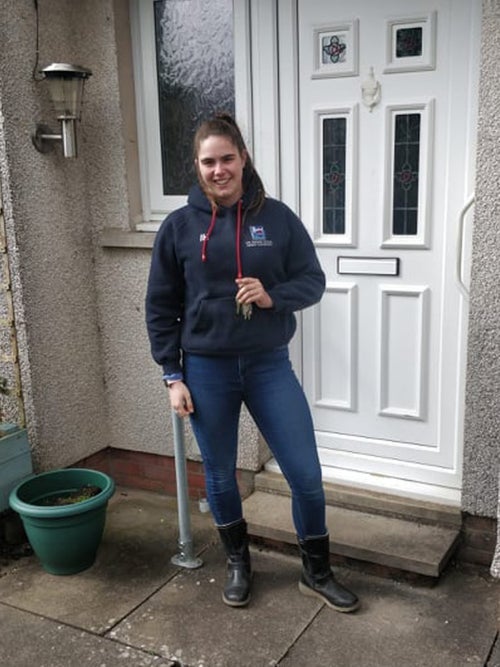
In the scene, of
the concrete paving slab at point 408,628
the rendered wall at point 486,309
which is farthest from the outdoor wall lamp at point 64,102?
the concrete paving slab at point 408,628

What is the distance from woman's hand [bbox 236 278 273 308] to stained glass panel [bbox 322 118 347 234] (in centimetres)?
97

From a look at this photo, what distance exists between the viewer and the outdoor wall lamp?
354cm

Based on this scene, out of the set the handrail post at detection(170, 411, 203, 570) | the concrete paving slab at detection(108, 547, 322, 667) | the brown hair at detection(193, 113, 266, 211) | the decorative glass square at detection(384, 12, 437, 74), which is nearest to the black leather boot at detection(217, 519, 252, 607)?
the concrete paving slab at detection(108, 547, 322, 667)

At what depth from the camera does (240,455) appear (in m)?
3.90

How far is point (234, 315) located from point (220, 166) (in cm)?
54

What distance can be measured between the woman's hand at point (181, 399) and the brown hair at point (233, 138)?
72 centimetres

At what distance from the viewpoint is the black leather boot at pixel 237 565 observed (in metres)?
3.15

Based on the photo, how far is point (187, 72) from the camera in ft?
12.5

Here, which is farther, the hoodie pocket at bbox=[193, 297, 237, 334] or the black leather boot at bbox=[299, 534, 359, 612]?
the black leather boot at bbox=[299, 534, 359, 612]

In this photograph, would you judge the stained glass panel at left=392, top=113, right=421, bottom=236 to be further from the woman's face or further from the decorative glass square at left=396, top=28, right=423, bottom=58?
the woman's face

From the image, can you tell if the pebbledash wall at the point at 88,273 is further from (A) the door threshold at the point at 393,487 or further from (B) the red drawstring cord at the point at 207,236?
(B) the red drawstring cord at the point at 207,236

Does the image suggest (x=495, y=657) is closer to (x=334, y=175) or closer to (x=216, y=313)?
(x=216, y=313)

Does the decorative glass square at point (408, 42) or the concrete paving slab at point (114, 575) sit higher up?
the decorative glass square at point (408, 42)

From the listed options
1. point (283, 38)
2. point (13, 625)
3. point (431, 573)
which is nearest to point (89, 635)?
point (13, 625)
